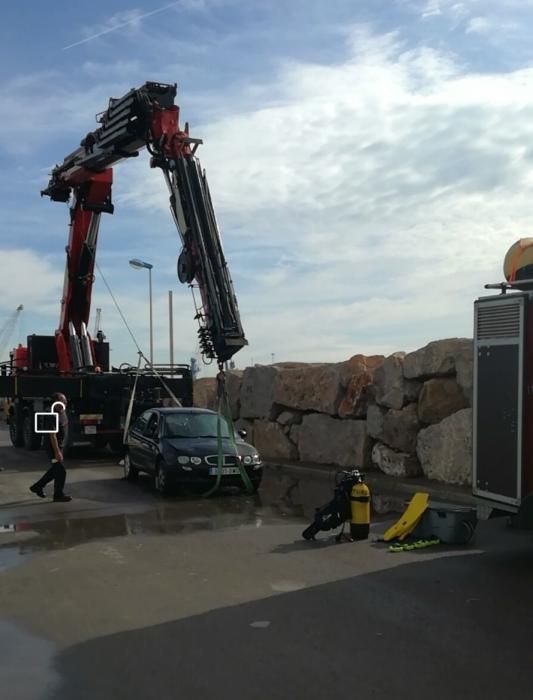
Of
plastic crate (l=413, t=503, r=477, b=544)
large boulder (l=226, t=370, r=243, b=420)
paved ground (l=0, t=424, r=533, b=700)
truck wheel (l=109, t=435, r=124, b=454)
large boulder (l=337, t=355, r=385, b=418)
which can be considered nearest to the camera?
paved ground (l=0, t=424, r=533, b=700)

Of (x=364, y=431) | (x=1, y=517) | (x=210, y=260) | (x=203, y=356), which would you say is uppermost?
(x=210, y=260)

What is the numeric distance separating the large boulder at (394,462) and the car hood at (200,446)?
275 centimetres

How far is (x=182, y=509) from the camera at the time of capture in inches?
496

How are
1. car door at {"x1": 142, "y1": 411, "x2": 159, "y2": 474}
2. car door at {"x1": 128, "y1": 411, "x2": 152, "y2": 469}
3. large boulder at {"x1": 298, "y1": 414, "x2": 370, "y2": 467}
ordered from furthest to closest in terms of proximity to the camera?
large boulder at {"x1": 298, "y1": 414, "x2": 370, "y2": 467}, car door at {"x1": 128, "y1": 411, "x2": 152, "y2": 469}, car door at {"x1": 142, "y1": 411, "x2": 159, "y2": 474}

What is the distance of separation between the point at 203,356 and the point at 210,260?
1.95 meters

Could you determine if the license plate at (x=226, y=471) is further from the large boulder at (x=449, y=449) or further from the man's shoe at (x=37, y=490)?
the large boulder at (x=449, y=449)

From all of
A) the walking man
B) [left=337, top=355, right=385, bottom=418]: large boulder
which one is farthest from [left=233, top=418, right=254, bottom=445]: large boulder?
the walking man

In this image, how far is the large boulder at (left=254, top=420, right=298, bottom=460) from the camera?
19.2m

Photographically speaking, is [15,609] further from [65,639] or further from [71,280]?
[71,280]

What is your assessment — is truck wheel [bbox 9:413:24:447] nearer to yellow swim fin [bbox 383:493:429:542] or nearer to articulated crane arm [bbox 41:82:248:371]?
articulated crane arm [bbox 41:82:248:371]

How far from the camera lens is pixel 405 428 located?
603 inches

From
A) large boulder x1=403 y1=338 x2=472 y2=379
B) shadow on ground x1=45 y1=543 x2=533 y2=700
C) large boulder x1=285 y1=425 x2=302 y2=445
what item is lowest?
shadow on ground x1=45 y1=543 x2=533 y2=700

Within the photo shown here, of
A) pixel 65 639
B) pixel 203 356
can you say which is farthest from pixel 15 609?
pixel 203 356

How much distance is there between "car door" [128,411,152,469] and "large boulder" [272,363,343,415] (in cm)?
394
